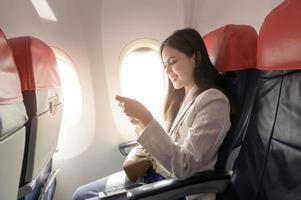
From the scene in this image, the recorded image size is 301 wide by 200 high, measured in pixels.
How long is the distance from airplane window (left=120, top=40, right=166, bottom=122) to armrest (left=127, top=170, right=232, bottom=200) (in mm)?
1295

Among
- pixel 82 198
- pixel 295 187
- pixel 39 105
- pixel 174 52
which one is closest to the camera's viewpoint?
pixel 295 187

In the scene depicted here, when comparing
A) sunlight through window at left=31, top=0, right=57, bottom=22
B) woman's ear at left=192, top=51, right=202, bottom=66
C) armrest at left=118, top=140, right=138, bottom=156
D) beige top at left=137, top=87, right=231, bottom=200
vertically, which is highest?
sunlight through window at left=31, top=0, right=57, bottom=22

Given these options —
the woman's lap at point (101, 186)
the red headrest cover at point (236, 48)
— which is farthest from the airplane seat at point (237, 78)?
the woman's lap at point (101, 186)

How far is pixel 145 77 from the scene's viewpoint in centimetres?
269

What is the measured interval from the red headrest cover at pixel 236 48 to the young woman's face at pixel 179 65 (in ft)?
0.52

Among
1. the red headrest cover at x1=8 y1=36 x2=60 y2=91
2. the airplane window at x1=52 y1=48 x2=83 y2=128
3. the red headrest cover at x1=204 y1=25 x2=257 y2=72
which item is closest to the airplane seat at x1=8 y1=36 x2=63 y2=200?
the red headrest cover at x1=8 y1=36 x2=60 y2=91

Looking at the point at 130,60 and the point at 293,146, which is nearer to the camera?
the point at 293,146

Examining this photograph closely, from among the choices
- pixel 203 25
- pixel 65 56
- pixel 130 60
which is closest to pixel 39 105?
pixel 65 56

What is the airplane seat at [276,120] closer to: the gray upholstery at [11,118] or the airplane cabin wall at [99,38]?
the gray upholstery at [11,118]

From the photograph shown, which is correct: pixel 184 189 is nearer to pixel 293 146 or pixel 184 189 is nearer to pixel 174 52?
pixel 293 146

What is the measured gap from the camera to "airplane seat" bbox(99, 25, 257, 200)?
132 centimetres

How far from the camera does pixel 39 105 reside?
1228mm

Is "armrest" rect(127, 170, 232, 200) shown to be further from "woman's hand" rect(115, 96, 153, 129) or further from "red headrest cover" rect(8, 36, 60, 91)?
"red headrest cover" rect(8, 36, 60, 91)

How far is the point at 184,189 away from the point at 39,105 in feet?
2.34
